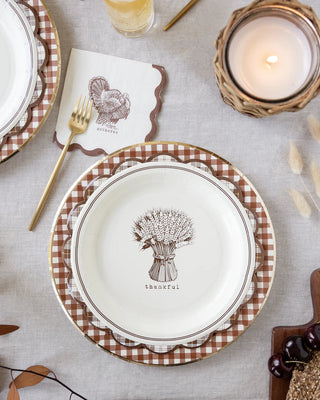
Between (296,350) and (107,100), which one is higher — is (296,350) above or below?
below

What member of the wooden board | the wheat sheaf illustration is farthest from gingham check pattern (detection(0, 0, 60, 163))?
the wooden board

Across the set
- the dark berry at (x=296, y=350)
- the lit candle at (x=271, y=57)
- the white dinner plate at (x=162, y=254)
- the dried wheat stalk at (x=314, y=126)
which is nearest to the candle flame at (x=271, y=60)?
the lit candle at (x=271, y=57)

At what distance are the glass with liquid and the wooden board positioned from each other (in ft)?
1.85

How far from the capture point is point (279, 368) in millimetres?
725

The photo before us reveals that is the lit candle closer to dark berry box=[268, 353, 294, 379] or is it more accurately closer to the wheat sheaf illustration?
the wheat sheaf illustration

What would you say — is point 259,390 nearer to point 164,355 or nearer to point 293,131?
point 164,355

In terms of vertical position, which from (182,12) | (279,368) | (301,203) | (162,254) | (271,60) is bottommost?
(279,368)

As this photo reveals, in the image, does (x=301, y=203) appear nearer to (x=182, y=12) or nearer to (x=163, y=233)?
(x=163, y=233)

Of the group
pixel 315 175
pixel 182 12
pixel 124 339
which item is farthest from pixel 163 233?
pixel 182 12

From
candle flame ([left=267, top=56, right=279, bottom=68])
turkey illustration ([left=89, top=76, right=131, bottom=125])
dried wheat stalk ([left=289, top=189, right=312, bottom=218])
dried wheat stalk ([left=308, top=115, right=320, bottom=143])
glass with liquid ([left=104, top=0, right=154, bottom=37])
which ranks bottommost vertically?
dried wheat stalk ([left=289, top=189, right=312, bottom=218])

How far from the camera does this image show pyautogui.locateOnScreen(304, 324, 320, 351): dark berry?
705 mm

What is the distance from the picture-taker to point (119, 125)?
29.5 inches

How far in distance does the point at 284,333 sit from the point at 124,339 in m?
0.30

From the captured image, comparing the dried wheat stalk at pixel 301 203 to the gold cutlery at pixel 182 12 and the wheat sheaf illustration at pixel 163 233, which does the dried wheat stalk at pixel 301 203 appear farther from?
the gold cutlery at pixel 182 12
